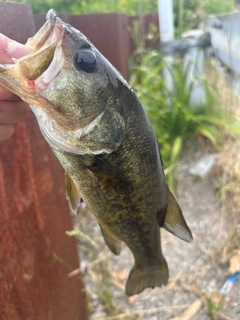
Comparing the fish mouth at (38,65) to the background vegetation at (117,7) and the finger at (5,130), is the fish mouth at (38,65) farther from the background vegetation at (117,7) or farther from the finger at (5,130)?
the background vegetation at (117,7)

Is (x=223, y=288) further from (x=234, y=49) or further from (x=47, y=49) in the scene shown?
(x=234, y=49)

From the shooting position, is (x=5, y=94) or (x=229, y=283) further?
(x=229, y=283)

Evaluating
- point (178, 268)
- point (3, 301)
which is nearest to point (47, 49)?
point (3, 301)

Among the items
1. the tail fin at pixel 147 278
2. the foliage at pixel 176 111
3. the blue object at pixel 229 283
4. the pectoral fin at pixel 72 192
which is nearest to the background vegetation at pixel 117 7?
the foliage at pixel 176 111

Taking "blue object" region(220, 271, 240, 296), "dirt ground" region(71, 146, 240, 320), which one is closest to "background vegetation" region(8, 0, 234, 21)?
"dirt ground" region(71, 146, 240, 320)

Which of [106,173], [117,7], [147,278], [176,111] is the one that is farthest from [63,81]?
[117,7]

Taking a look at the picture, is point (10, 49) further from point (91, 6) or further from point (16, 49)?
point (91, 6)

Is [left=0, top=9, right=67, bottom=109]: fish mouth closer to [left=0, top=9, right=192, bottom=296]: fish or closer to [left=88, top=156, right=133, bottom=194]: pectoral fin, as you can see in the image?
[left=0, top=9, right=192, bottom=296]: fish

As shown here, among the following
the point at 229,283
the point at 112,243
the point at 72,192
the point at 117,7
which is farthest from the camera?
the point at 117,7
